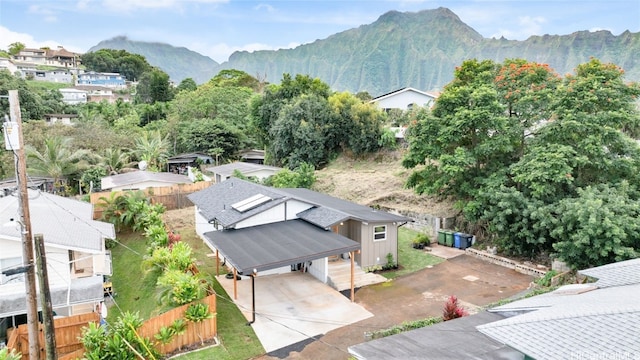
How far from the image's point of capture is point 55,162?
114 ft

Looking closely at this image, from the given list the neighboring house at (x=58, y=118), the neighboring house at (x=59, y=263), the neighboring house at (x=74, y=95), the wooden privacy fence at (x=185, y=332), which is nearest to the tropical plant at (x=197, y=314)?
the wooden privacy fence at (x=185, y=332)

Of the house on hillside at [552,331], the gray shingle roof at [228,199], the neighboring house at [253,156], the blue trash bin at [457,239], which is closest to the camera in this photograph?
the house on hillside at [552,331]

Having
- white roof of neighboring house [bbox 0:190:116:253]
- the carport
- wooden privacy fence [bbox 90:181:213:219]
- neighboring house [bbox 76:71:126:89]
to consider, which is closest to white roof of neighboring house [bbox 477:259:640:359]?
the carport

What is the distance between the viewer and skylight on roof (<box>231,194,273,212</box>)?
62.7 feet

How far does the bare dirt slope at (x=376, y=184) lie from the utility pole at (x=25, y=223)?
70.0 ft

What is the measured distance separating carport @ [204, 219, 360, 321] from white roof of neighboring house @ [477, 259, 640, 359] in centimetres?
792

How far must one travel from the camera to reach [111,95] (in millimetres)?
91312

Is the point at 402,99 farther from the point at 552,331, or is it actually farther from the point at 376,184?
the point at 552,331

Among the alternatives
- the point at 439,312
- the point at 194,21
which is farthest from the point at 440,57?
the point at 439,312

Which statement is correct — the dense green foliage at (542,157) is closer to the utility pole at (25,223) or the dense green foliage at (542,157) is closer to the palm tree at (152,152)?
the utility pole at (25,223)

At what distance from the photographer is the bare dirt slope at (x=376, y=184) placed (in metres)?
28.0

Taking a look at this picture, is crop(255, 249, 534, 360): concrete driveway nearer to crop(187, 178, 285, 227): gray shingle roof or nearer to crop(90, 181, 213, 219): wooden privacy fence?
crop(187, 178, 285, 227): gray shingle roof

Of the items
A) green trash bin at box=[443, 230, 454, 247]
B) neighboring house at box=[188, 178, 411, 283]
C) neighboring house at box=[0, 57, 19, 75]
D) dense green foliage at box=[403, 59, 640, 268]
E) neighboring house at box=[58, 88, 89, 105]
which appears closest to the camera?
neighboring house at box=[188, 178, 411, 283]

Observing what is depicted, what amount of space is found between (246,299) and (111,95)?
8950cm
